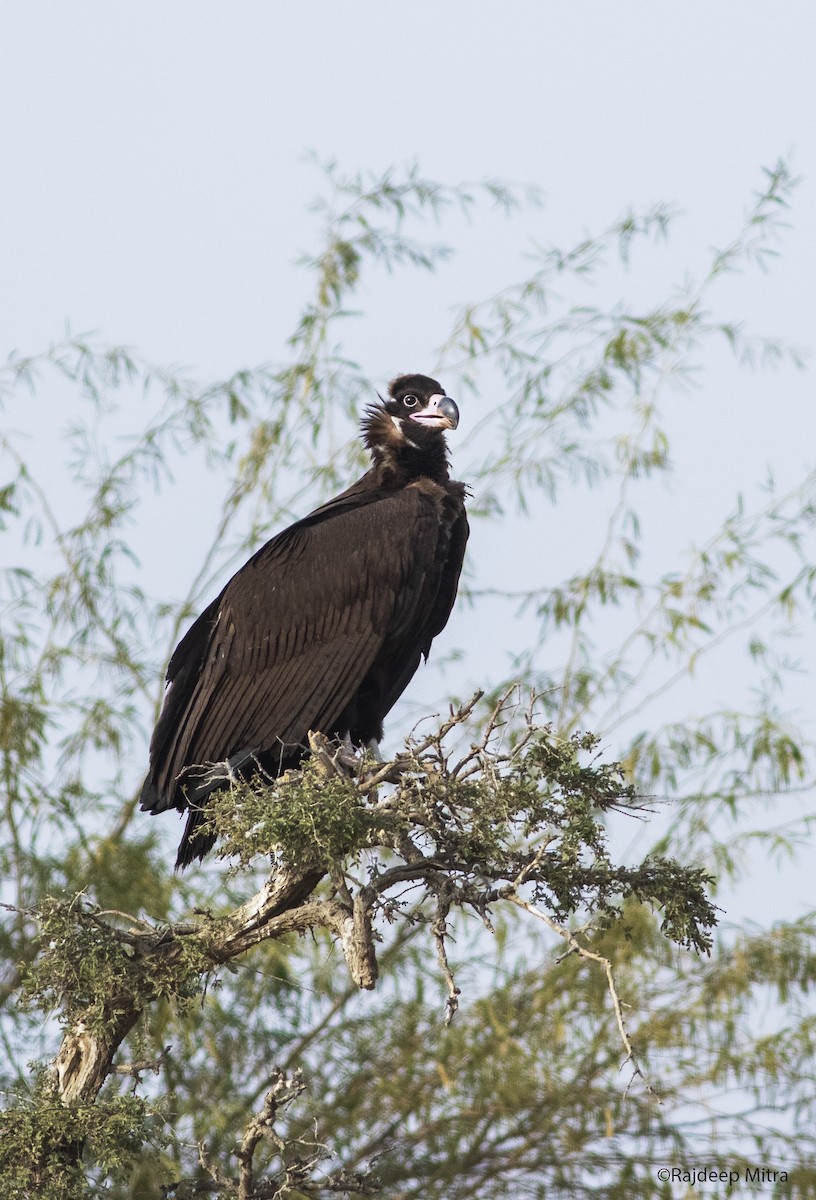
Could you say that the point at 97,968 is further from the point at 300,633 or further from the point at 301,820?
the point at 300,633

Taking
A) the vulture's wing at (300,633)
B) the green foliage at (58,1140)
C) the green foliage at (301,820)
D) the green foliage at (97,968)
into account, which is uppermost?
the vulture's wing at (300,633)

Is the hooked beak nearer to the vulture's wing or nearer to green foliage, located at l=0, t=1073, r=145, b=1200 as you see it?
the vulture's wing

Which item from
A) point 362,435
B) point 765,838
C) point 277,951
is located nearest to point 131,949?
point 362,435

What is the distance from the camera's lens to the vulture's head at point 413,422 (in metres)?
6.22

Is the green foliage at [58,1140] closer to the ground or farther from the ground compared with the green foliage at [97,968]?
closer to the ground

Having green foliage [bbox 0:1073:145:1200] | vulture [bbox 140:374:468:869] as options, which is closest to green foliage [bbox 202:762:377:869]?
green foliage [bbox 0:1073:145:1200]

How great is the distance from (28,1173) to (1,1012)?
165 inches

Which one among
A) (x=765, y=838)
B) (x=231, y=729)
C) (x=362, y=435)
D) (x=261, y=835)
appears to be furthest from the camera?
(x=765, y=838)

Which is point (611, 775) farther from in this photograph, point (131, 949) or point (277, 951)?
point (277, 951)

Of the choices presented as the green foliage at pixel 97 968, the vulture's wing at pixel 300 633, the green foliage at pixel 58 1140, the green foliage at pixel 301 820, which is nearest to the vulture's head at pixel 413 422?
the vulture's wing at pixel 300 633

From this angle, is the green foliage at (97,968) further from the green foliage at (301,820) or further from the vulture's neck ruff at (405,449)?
the vulture's neck ruff at (405,449)

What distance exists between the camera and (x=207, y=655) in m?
5.91

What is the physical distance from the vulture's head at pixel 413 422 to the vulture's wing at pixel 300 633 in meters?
0.37

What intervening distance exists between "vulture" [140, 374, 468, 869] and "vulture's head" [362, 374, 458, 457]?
7.1 inches
